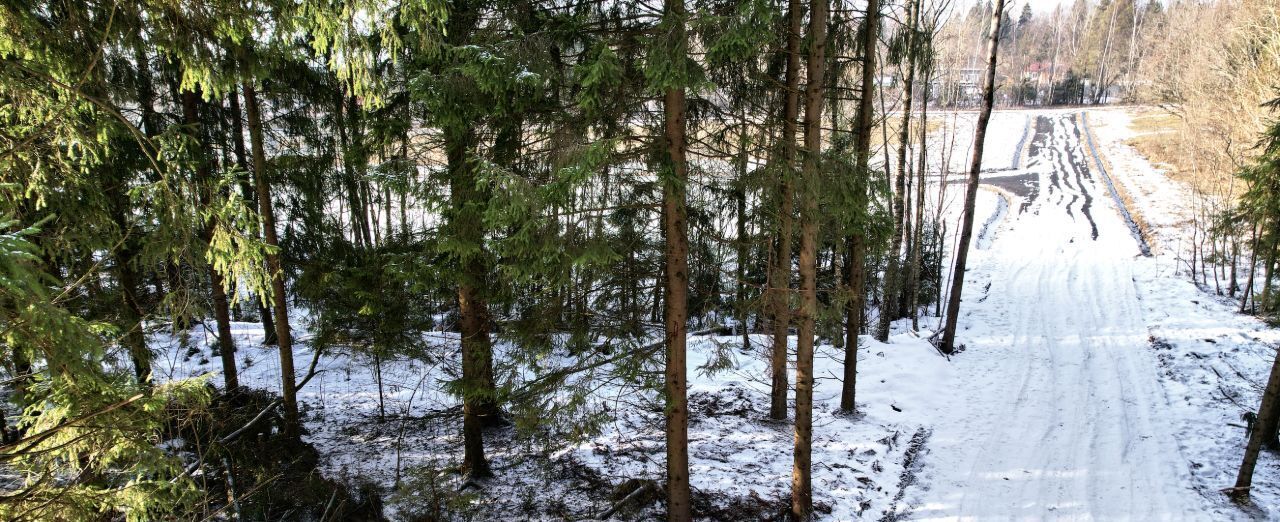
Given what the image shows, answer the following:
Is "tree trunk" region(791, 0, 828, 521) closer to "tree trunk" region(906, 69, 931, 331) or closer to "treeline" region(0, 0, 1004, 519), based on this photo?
"treeline" region(0, 0, 1004, 519)

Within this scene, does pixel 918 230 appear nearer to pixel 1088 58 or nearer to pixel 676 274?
pixel 676 274

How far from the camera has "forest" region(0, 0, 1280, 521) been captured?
4.36 metres

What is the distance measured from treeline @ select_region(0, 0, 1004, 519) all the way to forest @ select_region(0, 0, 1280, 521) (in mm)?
53

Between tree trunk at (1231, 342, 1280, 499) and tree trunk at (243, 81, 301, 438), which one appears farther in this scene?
tree trunk at (1231, 342, 1280, 499)

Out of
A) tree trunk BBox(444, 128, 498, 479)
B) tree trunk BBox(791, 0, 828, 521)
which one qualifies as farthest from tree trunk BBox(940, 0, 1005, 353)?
tree trunk BBox(444, 128, 498, 479)

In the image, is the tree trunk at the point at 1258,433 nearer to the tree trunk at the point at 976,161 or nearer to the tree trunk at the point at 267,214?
the tree trunk at the point at 976,161

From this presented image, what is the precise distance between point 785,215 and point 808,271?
3.30 ft

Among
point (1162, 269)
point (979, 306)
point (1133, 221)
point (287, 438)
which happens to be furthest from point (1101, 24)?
point (287, 438)

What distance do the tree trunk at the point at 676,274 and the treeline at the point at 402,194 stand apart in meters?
0.04

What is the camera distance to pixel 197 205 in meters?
4.35

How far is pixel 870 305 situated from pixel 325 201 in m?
18.0

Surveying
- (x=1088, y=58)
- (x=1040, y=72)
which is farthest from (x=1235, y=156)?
(x=1040, y=72)

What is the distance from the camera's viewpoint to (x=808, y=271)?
8.20 metres

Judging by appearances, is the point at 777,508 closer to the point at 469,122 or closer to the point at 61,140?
the point at 469,122
